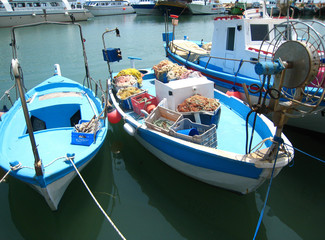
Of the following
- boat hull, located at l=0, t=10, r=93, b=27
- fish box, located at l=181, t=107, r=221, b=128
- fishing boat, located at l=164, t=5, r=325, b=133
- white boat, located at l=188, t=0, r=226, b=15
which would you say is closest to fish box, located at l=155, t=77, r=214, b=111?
fish box, located at l=181, t=107, r=221, b=128

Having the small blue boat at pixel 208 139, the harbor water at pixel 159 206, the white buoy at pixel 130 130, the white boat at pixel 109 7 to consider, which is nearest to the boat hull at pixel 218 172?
the small blue boat at pixel 208 139

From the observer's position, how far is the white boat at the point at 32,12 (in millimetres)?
38750

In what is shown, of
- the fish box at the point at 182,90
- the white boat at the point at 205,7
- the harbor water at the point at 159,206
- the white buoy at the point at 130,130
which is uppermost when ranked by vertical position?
the white boat at the point at 205,7

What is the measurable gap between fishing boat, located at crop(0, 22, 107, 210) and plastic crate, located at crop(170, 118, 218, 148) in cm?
168

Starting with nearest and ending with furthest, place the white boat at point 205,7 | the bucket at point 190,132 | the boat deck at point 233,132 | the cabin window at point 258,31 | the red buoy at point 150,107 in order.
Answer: the bucket at point 190,132
the boat deck at point 233,132
the red buoy at point 150,107
the cabin window at point 258,31
the white boat at point 205,7

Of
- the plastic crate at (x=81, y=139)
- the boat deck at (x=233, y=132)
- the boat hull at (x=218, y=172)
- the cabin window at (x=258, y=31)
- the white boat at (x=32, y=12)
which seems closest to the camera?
the boat hull at (x=218, y=172)

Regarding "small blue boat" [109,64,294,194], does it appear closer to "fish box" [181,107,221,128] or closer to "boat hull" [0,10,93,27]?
"fish box" [181,107,221,128]

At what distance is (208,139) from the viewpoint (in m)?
4.44

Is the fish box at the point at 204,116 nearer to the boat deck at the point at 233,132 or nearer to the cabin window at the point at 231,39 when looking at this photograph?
the boat deck at the point at 233,132

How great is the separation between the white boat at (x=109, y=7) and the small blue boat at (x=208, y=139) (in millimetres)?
Answer: 60635

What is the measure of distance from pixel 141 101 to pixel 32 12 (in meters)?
46.9

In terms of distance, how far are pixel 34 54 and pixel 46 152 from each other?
55.4ft

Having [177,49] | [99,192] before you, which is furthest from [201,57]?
[99,192]

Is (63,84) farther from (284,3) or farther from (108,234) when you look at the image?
(284,3)
